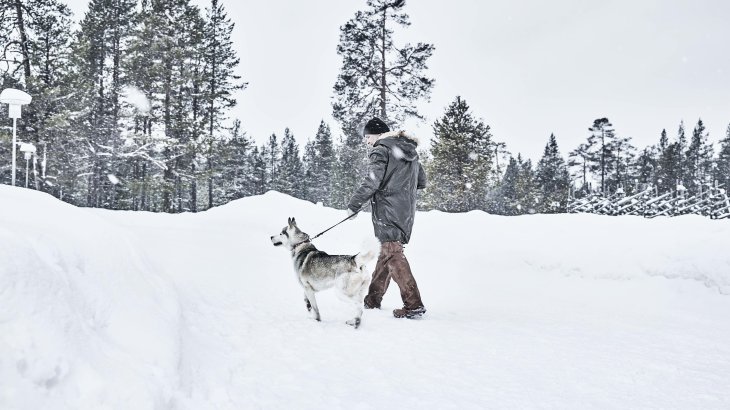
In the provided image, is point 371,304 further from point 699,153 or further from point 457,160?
point 699,153

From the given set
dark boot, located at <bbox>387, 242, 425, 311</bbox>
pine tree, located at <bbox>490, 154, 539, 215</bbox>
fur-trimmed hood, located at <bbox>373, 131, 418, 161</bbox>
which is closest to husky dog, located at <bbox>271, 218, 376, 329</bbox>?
dark boot, located at <bbox>387, 242, 425, 311</bbox>

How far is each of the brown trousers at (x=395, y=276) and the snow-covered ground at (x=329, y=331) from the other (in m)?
0.31

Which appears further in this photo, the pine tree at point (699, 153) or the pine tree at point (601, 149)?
the pine tree at point (699, 153)

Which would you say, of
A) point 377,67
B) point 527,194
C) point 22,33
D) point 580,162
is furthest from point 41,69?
point 580,162

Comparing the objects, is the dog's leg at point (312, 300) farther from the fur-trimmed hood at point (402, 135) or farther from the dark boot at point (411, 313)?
the fur-trimmed hood at point (402, 135)

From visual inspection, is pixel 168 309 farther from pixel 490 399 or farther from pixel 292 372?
pixel 490 399

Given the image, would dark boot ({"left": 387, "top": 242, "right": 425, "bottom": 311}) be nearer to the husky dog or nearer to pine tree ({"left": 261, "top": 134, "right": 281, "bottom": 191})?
the husky dog

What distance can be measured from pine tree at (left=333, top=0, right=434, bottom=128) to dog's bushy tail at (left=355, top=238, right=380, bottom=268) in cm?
1949

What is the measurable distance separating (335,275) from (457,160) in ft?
97.5

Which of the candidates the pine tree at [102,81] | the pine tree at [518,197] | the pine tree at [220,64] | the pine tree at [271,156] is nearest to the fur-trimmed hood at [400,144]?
the pine tree at [102,81]

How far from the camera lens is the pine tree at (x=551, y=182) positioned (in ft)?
149

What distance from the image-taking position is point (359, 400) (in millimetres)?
2537

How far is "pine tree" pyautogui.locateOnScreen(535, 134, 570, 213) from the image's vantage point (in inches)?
1788

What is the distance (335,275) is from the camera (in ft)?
14.2
